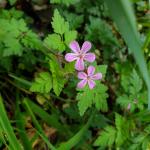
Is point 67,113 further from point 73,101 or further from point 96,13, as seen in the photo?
point 96,13

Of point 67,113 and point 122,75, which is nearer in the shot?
point 122,75

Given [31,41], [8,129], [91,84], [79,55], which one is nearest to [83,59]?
[79,55]

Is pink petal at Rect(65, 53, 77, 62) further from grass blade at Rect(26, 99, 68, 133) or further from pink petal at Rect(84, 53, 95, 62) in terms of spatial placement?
grass blade at Rect(26, 99, 68, 133)

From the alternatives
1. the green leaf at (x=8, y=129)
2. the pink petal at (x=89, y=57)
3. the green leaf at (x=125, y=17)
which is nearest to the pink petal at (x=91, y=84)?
the pink petal at (x=89, y=57)

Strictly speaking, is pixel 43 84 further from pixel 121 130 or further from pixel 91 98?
pixel 121 130

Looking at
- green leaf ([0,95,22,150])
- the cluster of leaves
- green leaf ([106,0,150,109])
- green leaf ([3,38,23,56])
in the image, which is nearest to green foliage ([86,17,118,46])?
the cluster of leaves

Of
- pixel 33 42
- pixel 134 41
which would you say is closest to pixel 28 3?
pixel 33 42


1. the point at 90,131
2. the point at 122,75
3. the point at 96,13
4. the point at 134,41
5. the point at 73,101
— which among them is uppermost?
the point at 96,13
